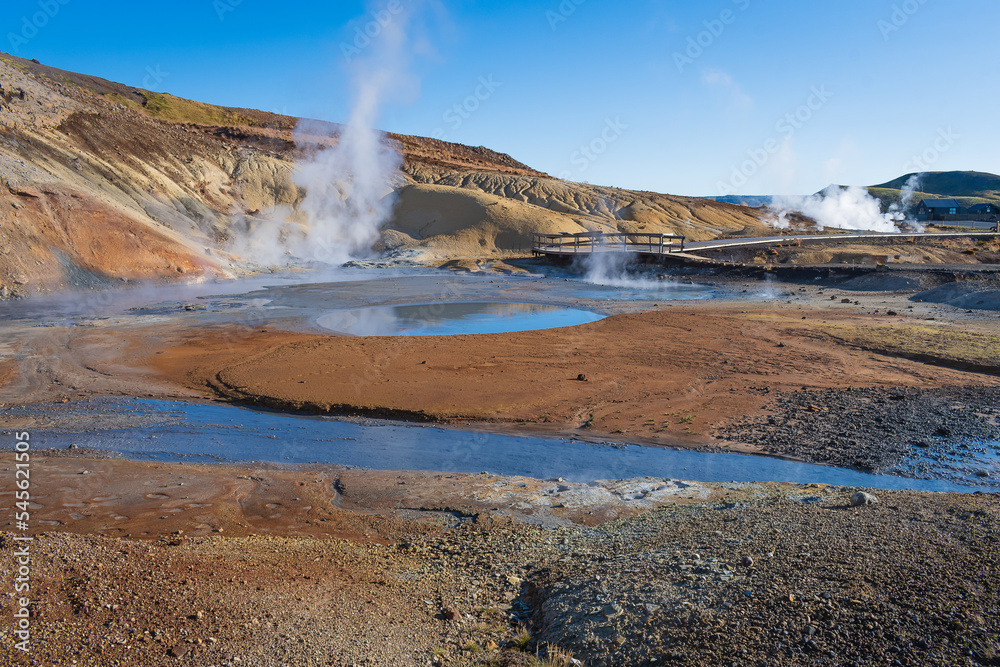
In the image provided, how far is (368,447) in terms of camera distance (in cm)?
930

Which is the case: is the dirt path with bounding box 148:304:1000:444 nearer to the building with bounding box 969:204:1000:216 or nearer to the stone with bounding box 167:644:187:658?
the stone with bounding box 167:644:187:658

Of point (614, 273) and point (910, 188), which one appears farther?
point (910, 188)

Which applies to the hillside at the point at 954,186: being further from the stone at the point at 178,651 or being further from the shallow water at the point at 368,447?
the stone at the point at 178,651

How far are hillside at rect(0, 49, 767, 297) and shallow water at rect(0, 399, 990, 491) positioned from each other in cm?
1786

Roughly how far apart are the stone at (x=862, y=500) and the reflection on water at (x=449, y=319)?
12.4 metres

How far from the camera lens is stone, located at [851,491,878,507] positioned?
19.8 ft

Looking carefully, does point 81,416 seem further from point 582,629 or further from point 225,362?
point 582,629

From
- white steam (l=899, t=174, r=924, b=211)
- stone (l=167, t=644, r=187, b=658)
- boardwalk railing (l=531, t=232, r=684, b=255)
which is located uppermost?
white steam (l=899, t=174, r=924, b=211)

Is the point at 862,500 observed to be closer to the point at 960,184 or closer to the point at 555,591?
the point at 555,591

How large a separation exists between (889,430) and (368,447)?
25.3 ft

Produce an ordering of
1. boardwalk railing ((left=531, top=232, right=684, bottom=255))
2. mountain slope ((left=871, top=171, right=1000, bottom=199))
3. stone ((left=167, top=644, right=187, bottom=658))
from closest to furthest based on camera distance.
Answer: stone ((left=167, top=644, right=187, bottom=658)) < boardwalk railing ((left=531, top=232, right=684, bottom=255)) < mountain slope ((left=871, top=171, right=1000, bottom=199))

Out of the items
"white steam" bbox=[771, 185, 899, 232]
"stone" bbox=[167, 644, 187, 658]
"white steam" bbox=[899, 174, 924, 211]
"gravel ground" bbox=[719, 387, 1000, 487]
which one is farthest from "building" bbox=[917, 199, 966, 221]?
"stone" bbox=[167, 644, 187, 658]

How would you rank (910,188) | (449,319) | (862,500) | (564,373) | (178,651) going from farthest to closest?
(910,188), (449,319), (564,373), (862,500), (178,651)

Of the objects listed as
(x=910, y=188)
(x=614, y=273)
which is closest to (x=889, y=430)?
(x=614, y=273)
